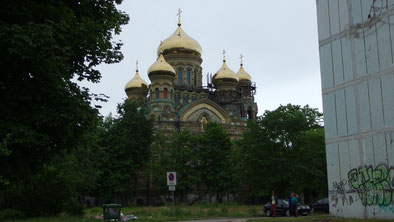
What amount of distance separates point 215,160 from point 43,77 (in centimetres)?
3256

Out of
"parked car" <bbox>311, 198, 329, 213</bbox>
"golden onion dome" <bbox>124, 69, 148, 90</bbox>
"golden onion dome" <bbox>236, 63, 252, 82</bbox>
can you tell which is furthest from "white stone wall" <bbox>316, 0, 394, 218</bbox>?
"golden onion dome" <bbox>236, 63, 252, 82</bbox>

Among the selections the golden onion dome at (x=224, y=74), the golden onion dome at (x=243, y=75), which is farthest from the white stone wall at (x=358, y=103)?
the golden onion dome at (x=243, y=75)

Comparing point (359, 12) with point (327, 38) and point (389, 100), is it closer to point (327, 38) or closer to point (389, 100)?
point (327, 38)

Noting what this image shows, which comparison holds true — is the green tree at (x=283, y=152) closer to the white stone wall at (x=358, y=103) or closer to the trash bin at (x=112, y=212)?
the white stone wall at (x=358, y=103)

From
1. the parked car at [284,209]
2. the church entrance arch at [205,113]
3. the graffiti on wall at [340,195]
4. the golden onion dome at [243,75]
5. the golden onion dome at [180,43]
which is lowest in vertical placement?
the parked car at [284,209]

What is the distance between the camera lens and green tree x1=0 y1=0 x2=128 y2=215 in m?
8.57

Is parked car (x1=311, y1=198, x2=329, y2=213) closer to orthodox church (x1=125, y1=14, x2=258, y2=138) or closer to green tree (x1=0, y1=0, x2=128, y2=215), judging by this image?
green tree (x1=0, y1=0, x2=128, y2=215)

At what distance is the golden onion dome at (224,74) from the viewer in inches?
2264

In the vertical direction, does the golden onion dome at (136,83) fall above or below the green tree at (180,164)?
above

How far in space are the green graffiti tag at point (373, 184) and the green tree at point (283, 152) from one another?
1410 centimetres

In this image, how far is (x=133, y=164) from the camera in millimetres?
41406

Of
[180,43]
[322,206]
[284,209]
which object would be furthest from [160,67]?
[284,209]

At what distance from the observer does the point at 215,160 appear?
134 ft

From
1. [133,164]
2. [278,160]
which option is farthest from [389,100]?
[133,164]
